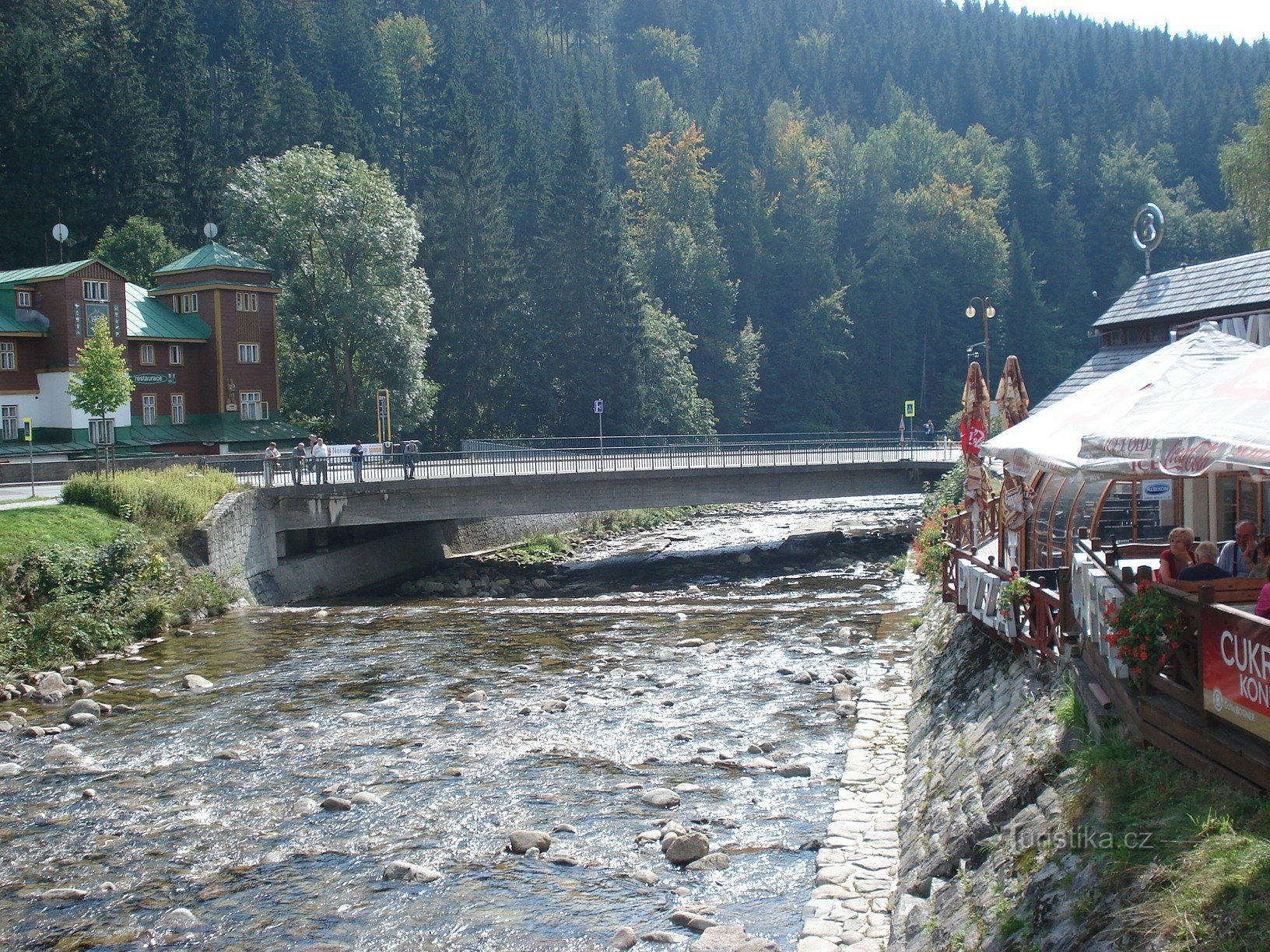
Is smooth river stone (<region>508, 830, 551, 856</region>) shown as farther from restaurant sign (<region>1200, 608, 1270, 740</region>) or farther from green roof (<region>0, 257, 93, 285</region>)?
green roof (<region>0, 257, 93, 285</region>)

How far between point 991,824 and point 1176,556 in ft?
10.7

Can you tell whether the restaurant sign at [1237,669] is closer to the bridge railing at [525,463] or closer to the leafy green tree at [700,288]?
the bridge railing at [525,463]

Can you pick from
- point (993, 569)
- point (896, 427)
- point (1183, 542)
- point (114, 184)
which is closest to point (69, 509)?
point (993, 569)

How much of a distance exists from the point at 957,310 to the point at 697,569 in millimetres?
68941

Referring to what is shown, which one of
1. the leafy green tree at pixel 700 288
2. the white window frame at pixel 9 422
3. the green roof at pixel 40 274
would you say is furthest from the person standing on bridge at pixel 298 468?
the leafy green tree at pixel 700 288

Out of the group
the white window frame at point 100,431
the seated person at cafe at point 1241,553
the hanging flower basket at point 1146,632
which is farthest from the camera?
the white window frame at point 100,431

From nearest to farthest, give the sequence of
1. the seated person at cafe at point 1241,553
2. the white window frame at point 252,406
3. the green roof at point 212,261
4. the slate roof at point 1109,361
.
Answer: the seated person at cafe at point 1241,553 < the slate roof at point 1109,361 < the green roof at point 212,261 < the white window frame at point 252,406

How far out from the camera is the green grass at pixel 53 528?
995 inches

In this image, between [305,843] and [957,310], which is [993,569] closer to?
[305,843]

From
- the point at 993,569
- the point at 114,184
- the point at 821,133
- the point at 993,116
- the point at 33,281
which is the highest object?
the point at 993,116

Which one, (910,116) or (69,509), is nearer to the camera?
(69,509)

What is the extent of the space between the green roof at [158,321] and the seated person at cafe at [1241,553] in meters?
45.4

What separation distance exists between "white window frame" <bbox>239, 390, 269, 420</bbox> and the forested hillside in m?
14.9

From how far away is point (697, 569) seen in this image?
38.5 meters
